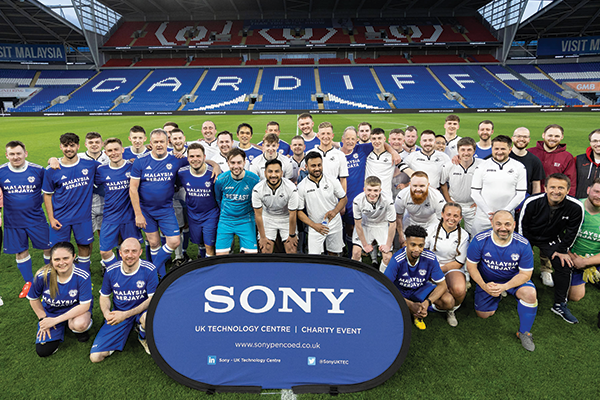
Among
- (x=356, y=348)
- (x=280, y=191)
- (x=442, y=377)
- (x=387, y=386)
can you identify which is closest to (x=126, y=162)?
(x=280, y=191)

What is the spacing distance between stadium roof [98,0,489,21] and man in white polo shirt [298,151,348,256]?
4143 centimetres

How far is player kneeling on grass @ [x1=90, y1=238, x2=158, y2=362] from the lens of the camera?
3.40m

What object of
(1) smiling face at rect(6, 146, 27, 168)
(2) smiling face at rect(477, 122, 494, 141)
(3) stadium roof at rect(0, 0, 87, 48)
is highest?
(3) stadium roof at rect(0, 0, 87, 48)

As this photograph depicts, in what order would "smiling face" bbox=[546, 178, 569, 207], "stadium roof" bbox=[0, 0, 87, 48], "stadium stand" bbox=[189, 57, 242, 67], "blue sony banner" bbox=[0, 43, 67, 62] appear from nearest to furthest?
1. "smiling face" bbox=[546, 178, 569, 207]
2. "stadium roof" bbox=[0, 0, 87, 48]
3. "blue sony banner" bbox=[0, 43, 67, 62]
4. "stadium stand" bbox=[189, 57, 242, 67]

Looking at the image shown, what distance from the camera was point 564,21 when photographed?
34406 mm

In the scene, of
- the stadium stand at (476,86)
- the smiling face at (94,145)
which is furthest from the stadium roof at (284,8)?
the smiling face at (94,145)

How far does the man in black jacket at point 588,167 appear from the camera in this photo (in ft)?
16.4

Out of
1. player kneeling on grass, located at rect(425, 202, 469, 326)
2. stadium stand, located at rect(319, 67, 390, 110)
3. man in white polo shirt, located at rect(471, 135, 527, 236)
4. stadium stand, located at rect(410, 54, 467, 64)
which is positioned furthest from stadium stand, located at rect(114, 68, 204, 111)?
player kneeling on grass, located at rect(425, 202, 469, 326)

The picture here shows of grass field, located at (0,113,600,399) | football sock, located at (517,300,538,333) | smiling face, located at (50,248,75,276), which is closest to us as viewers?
grass field, located at (0,113,600,399)

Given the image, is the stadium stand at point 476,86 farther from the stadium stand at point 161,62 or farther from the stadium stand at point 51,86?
the stadium stand at point 51,86

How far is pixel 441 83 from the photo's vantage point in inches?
1385

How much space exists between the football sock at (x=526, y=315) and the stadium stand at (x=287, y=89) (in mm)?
28551

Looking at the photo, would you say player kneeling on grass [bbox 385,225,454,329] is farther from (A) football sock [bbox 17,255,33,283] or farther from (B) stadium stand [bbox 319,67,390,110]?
(B) stadium stand [bbox 319,67,390,110]

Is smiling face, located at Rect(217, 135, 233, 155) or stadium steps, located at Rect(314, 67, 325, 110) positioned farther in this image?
stadium steps, located at Rect(314, 67, 325, 110)
